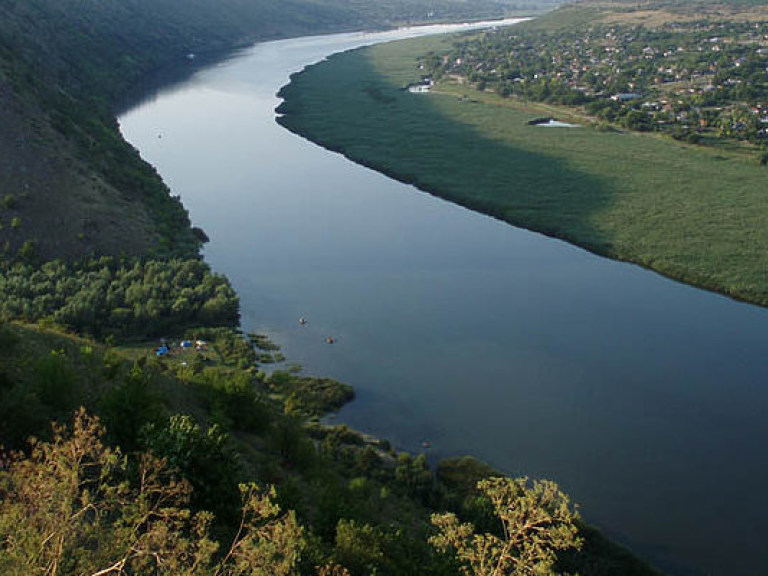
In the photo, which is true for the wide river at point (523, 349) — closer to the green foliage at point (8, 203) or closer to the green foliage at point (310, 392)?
the green foliage at point (310, 392)

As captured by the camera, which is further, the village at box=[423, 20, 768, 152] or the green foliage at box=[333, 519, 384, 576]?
the village at box=[423, 20, 768, 152]

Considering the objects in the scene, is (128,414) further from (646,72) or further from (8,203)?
(646,72)

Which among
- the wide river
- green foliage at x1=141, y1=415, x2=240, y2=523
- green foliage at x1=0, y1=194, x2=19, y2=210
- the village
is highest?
green foliage at x1=0, y1=194, x2=19, y2=210

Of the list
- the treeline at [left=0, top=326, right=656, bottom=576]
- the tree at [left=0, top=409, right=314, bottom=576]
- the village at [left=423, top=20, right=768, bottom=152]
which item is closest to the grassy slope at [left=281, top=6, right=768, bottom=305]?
the village at [left=423, top=20, right=768, bottom=152]

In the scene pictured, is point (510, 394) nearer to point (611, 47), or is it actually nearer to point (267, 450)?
point (267, 450)

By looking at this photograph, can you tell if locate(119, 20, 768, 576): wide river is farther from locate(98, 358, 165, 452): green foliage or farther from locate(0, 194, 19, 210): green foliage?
locate(98, 358, 165, 452): green foliage

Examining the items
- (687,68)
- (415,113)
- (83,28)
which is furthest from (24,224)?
(687,68)
